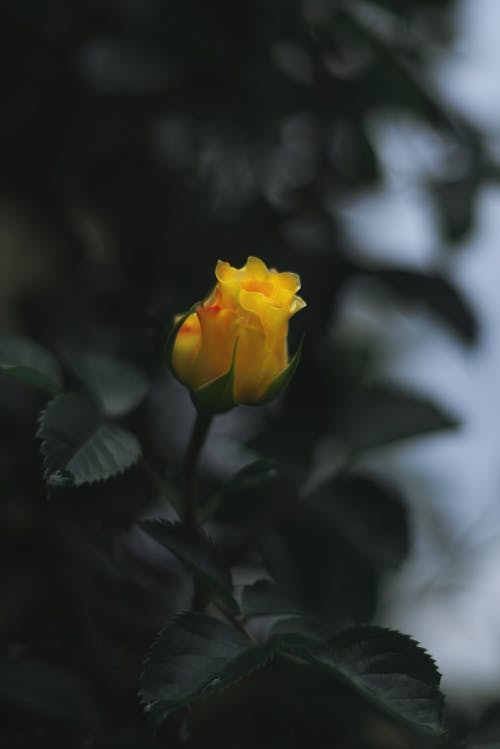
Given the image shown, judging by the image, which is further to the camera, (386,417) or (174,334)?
(386,417)

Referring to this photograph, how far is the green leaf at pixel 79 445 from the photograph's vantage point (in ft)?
1.53

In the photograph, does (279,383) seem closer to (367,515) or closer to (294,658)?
(294,658)

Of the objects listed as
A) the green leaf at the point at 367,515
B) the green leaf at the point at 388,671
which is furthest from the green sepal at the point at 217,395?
the green leaf at the point at 367,515

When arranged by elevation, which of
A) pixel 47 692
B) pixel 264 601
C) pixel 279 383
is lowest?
pixel 47 692

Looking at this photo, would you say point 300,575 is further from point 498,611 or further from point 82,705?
point 498,611

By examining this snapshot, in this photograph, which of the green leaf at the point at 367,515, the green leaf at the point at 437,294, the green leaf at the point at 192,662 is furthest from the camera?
the green leaf at the point at 437,294

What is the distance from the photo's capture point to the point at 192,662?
1.49 feet

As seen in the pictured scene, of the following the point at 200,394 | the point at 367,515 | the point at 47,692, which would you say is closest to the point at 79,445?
the point at 200,394

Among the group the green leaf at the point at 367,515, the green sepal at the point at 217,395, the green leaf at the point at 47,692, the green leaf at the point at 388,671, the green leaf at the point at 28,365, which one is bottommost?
the green leaf at the point at 47,692

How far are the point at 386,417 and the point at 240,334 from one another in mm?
295

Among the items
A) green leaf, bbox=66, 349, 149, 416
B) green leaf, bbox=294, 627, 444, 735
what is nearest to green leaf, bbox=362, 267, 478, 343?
green leaf, bbox=66, 349, 149, 416

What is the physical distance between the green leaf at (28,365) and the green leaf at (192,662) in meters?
0.14

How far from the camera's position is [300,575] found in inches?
28.8

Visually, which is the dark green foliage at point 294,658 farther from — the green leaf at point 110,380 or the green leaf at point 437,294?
the green leaf at point 437,294
